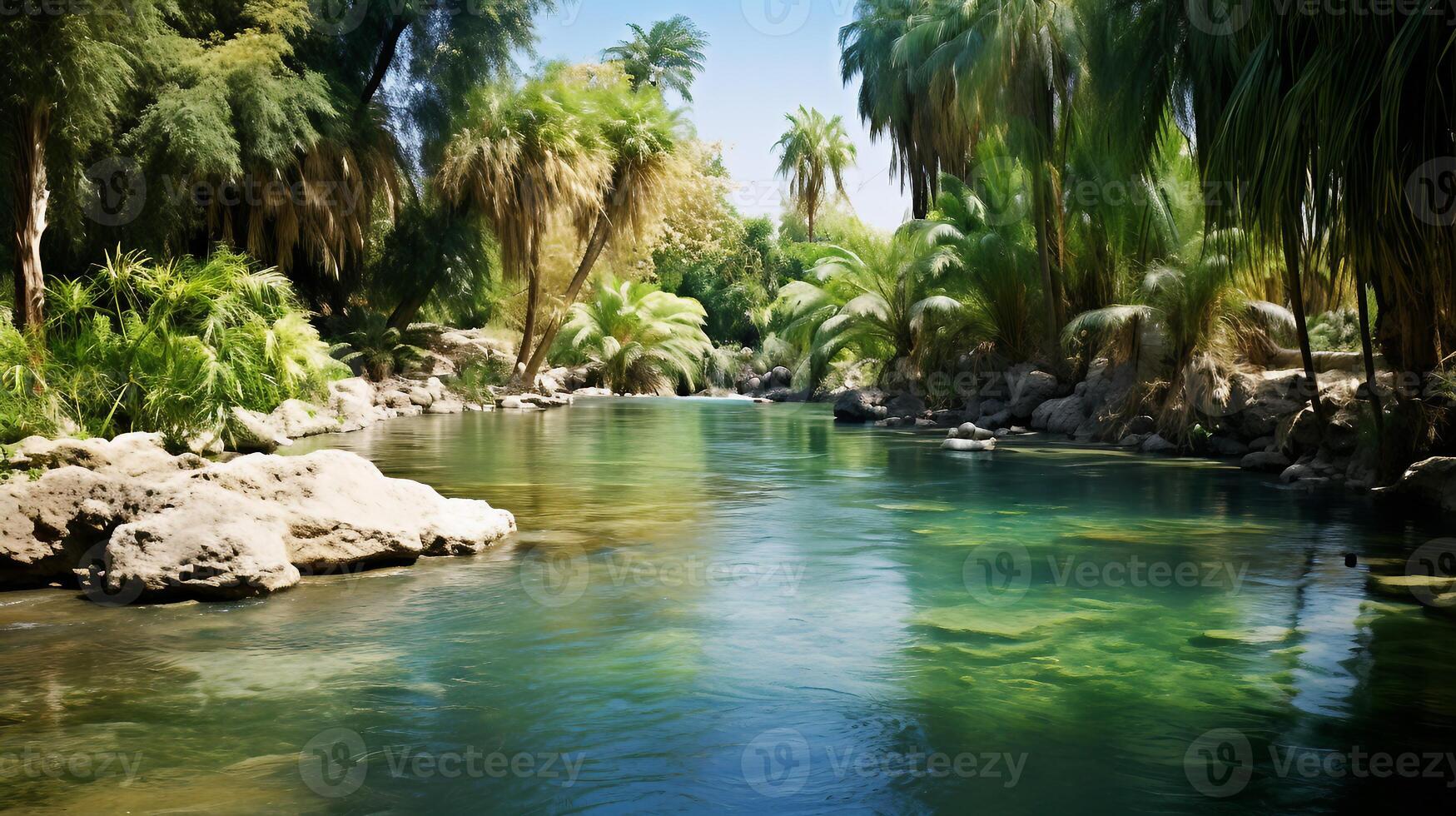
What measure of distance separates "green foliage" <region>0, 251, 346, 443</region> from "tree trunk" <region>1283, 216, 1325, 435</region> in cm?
948

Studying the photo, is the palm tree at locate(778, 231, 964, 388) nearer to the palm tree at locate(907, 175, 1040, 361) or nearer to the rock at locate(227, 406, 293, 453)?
the palm tree at locate(907, 175, 1040, 361)

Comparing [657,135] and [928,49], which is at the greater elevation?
[928,49]

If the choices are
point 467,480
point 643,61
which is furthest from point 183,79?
point 643,61

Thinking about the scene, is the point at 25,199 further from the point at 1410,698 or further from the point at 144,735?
the point at 1410,698

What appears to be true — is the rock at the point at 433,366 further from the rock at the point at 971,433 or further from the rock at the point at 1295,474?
the rock at the point at 1295,474

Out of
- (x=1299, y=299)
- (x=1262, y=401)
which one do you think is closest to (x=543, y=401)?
(x=1262, y=401)

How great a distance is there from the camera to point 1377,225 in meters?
6.16

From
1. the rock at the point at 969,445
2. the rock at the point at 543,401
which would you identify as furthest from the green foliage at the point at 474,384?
the rock at the point at 969,445

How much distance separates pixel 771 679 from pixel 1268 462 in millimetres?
9516

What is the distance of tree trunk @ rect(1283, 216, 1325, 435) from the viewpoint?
24.1 ft

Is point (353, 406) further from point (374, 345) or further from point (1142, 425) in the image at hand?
point (1142, 425)

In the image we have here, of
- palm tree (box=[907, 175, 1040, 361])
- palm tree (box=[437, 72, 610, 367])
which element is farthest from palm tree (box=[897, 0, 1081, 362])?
palm tree (box=[437, 72, 610, 367])

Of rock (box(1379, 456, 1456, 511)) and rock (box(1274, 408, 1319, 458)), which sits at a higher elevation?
rock (box(1274, 408, 1319, 458))

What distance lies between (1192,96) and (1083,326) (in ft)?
18.8
